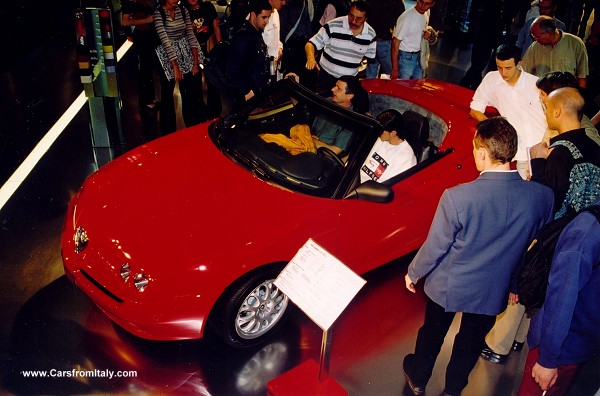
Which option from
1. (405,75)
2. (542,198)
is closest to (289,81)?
(542,198)

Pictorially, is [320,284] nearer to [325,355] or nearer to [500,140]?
[325,355]

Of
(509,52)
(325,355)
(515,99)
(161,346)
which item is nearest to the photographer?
(325,355)

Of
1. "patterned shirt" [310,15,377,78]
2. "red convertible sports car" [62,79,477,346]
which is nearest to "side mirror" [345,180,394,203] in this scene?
"red convertible sports car" [62,79,477,346]

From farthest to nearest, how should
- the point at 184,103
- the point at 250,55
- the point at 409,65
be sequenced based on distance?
the point at 409,65 → the point at 184,103 → the point at 250,55

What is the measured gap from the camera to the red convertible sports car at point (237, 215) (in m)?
3.24

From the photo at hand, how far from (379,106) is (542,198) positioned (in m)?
2.44

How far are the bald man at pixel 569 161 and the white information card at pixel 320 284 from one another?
4.44ft

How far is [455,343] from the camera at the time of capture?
3.19 meters

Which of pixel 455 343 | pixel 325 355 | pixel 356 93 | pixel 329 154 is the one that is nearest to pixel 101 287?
pixel 325 355

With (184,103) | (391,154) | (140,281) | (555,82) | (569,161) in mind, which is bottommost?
(184,103)

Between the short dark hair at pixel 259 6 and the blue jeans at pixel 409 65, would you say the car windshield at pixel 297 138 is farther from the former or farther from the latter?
the blue jeans at pixel 409 65

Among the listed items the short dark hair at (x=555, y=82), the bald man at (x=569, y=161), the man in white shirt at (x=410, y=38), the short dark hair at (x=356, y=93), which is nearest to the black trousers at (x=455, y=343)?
the bald man at (x=569, y=161)

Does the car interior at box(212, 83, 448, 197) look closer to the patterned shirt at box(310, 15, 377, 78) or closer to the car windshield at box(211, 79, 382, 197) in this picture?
the car windshield at box(211, 79, 382, 197)

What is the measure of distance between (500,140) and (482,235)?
0.45m
